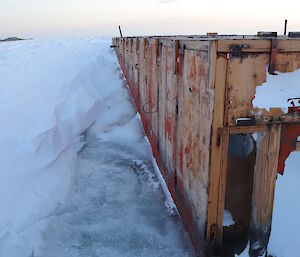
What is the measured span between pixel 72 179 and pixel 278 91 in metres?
4.49

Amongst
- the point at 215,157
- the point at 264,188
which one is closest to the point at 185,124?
the point at 215,157

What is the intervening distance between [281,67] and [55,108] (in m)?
6.44

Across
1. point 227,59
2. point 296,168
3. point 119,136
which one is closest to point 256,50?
point 227,59

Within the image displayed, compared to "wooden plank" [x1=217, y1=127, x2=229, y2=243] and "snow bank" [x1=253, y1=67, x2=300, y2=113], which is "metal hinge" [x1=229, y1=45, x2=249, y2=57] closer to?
"snow bank" [x1=253, y1=67, x2=300, y2=113]

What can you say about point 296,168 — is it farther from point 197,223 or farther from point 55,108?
point 55,108

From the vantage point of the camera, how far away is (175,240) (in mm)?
4559

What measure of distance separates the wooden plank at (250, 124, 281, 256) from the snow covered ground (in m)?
1.00

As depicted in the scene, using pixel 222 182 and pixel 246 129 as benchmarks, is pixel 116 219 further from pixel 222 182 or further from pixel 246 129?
pixel 246 129

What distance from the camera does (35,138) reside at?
21.4 feet

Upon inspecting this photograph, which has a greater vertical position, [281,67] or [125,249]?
[281,67]

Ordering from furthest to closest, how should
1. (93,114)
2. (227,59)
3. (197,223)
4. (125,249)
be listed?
(93,114)
(125,249)
(197,223)
(227,59)

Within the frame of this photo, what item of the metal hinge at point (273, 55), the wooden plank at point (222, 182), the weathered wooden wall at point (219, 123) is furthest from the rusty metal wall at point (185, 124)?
the metal hinge at point (273, 55)

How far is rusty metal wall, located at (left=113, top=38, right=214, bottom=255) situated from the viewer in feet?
11.3

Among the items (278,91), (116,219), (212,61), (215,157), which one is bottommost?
(116,219)
